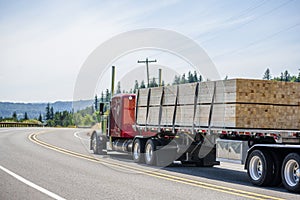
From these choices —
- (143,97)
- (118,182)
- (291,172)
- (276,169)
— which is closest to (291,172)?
(291,172)

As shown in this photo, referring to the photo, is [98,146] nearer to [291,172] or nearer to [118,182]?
[118,182]

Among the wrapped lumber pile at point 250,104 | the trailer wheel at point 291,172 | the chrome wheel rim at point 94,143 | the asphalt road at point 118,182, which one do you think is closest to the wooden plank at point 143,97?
the asphalt road at point 118,182

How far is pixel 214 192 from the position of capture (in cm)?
1030

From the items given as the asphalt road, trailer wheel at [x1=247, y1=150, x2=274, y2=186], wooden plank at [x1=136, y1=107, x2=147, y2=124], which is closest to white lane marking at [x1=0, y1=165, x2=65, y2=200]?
the asphalt road

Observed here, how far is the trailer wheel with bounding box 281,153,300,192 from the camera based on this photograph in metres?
10.5

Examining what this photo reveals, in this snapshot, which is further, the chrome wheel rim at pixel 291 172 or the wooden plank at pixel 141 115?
the wooden plank at pixel 141 115

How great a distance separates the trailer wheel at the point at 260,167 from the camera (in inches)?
448

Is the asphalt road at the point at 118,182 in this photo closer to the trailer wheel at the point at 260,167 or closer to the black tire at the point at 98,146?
the trailer wheel at the point at 260,167

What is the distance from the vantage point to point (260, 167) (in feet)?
38.7

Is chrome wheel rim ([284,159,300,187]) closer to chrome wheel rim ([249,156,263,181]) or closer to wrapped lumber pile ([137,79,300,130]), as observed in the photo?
chrome wheel rim ([249,156,263,181])

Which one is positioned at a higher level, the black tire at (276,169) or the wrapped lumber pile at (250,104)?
the wrapped lumber pile at (250,104)

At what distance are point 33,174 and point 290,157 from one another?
6.68 meters

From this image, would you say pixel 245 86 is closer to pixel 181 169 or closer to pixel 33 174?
pixel 181 169

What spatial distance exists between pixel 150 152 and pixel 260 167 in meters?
5.74
